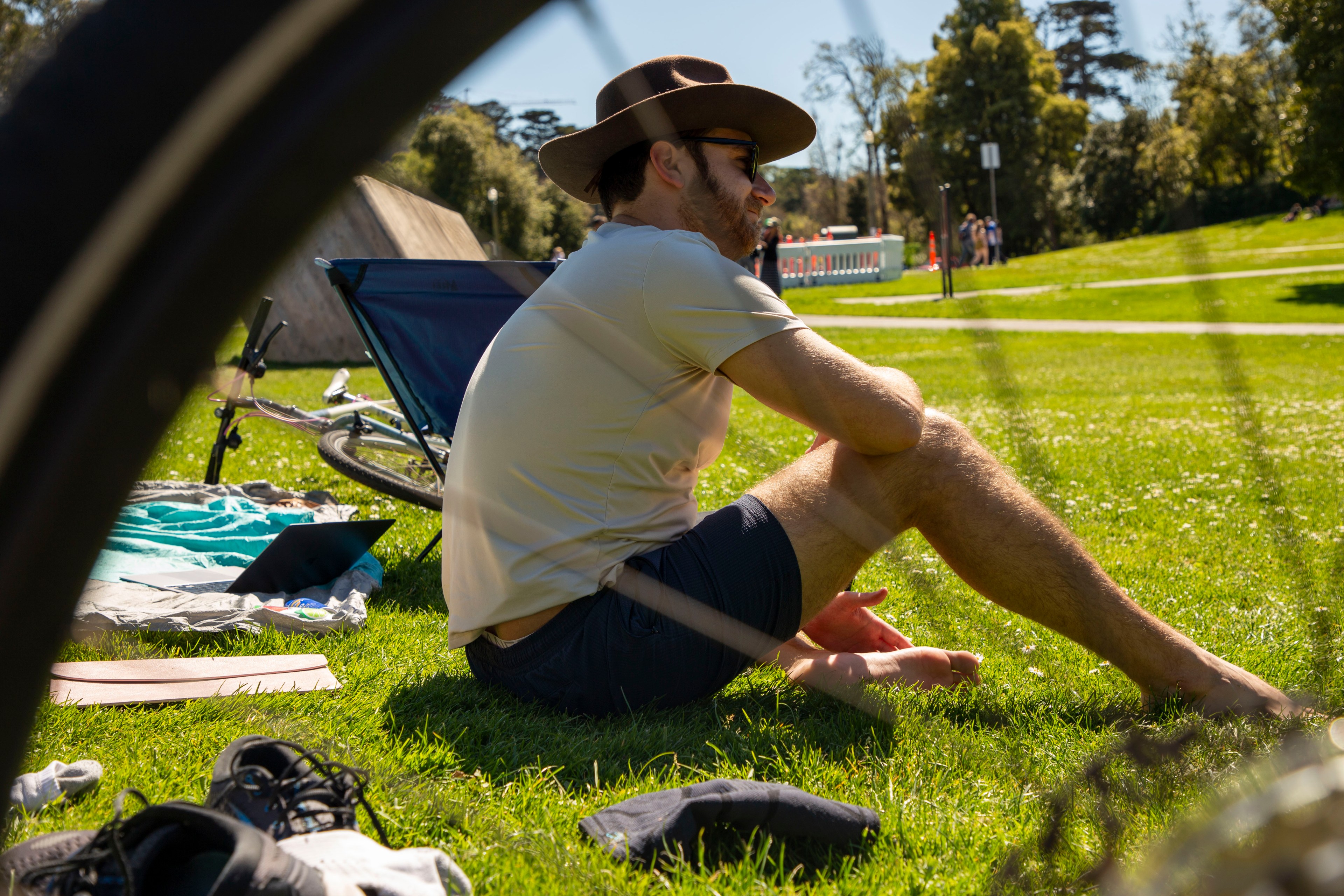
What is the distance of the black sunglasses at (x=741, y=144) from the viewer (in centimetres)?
228

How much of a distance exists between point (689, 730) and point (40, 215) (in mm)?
1642

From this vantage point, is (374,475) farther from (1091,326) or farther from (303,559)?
(1091,326)

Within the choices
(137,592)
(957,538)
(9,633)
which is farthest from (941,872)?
(137,592)

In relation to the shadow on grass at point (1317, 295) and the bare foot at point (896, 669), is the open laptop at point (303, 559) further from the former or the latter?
the shadow on grass at point (1317, 295)

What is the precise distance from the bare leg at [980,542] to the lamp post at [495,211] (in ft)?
3.48

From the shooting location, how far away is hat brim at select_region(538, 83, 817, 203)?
7.09 ft

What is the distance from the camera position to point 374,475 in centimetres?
414

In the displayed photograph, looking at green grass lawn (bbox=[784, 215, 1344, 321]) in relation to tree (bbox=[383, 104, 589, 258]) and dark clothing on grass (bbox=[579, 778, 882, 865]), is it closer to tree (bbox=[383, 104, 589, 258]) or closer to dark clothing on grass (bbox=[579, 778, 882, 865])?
tree (bbox=[383, 104, 589, 258])

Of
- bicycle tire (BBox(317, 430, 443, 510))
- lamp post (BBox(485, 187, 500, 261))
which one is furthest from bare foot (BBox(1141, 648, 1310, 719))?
bicycle tire (BBox(317, 430, 443, 510))

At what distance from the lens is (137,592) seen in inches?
114

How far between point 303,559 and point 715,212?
170cm

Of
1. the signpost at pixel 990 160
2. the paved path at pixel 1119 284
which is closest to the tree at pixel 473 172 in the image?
the signpost at pixel 990 160

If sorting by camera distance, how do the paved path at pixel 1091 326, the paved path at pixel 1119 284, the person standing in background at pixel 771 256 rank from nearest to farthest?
1. the person standing in background at pixel 771 256
2. the paved path at pixel 1091 326
3. the paved path at pixel 1119 284

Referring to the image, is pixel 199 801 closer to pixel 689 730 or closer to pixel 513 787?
pixel 513 787
